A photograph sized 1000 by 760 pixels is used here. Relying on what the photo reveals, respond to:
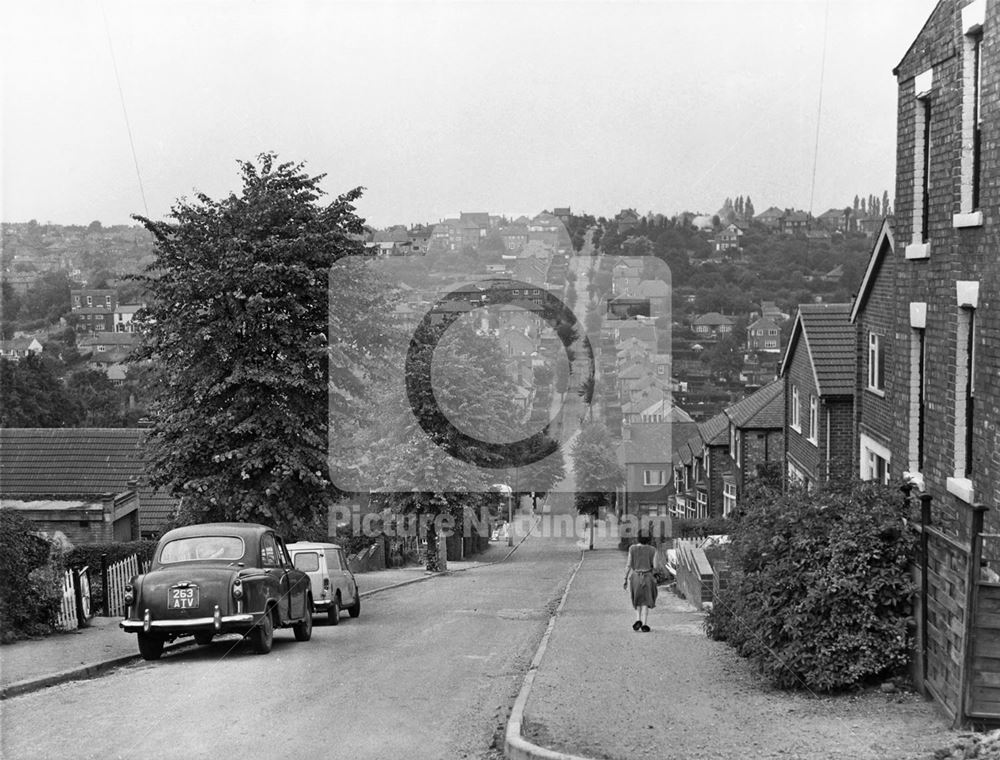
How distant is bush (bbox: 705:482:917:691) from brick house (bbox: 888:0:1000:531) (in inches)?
80.7

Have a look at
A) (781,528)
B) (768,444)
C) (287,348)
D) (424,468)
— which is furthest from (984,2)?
(424,468)

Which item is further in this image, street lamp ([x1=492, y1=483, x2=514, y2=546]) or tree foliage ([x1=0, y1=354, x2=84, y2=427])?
tree foliage ([x1=0, y1=354, x2=84, y2=427])

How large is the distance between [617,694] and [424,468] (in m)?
36.1

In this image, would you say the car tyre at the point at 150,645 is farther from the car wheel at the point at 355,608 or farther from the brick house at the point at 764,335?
the brick house at the point at 764,335

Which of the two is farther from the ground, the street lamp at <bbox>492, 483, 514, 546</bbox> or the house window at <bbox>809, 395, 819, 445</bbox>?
the house window at <bbox>809, 395, 819, 445</bbox>

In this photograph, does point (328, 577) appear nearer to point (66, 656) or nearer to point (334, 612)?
point (334, 612)

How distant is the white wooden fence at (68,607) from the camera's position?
15816 mm

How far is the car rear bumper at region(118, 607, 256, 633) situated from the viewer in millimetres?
13414

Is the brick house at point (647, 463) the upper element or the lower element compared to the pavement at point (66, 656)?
lower

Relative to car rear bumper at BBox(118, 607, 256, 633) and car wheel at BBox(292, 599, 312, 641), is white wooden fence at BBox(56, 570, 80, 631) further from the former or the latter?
car wheel at BBox(292, 599, 312, 641)

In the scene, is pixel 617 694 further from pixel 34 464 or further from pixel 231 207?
pixel 34 464

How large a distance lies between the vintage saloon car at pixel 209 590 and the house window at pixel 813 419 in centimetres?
1913

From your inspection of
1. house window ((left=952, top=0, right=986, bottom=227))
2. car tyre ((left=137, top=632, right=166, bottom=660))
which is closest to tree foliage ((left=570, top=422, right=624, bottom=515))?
car tyre ((left=137, top=632, right=166, bottom=660))

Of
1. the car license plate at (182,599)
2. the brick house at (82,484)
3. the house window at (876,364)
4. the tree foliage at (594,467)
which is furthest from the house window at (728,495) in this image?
the car license plate at (182,599)
